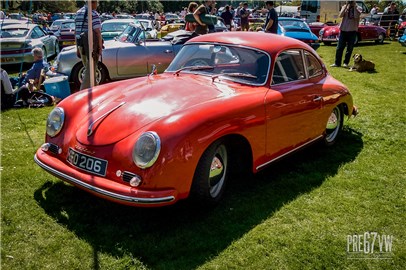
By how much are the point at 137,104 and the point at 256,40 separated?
5.58 feet

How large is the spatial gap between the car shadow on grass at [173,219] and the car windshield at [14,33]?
29.8 feet

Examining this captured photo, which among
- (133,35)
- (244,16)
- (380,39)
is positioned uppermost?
(244,16)

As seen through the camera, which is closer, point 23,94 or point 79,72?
point 23,94

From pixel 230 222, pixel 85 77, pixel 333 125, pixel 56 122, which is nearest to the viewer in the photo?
pixel 230 222

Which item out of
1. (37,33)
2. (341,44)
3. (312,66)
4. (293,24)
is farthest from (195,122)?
(293,24)

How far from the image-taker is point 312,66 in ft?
A: 15.9

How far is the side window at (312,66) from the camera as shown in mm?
4766

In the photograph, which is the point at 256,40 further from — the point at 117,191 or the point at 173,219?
the point at 117,191

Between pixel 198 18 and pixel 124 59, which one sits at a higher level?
pixel 198 18

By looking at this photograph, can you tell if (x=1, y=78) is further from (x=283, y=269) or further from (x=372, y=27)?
(x=372, y=27)

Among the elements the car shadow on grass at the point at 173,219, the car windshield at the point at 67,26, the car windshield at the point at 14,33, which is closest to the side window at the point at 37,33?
the car windshield at the point at 14,33

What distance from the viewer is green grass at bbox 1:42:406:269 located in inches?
111

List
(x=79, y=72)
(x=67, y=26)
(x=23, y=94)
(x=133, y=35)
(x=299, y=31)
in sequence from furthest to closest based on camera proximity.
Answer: (x=67, y=26)
(x=299, y=31)
(x=133, y=35)
(x=79, y=72)
(x=23, y=94)

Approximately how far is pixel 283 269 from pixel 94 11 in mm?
5950
